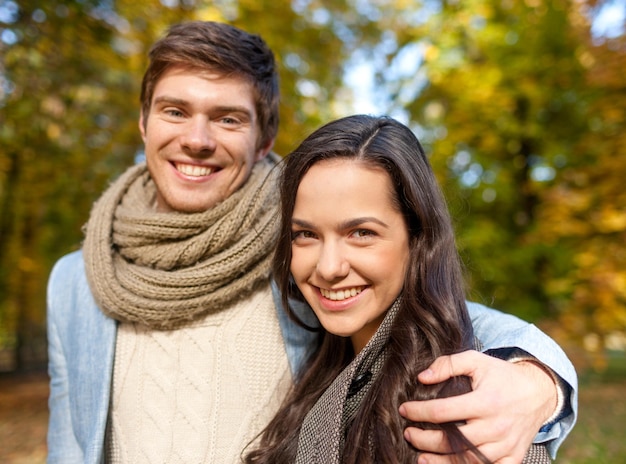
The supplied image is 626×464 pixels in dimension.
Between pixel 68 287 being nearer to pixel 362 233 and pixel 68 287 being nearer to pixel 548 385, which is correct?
pixel 362 233

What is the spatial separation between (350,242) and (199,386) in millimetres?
813

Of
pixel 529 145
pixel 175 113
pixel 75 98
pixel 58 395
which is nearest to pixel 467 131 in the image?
pixel 529 145

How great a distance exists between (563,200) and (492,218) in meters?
1.27

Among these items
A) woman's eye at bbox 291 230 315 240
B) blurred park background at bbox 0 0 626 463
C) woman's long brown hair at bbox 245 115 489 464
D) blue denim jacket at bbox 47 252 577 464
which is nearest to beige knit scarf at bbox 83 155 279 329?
blue denim jacket at bbox 47 252 577 464

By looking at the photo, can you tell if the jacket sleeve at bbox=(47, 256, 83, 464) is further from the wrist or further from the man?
the wrist

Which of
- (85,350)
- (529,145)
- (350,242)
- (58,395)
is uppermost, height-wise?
(529,145)

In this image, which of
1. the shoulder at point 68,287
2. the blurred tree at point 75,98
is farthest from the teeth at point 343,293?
the blurred tree at point 75,98

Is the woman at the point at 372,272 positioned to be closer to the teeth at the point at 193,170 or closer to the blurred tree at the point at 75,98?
the teeth at the point at 193,170

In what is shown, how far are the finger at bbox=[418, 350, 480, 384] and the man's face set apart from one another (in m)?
1.06

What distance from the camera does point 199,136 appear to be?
204cm

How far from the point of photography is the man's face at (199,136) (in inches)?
80.9

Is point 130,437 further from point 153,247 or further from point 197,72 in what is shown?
point 197,72

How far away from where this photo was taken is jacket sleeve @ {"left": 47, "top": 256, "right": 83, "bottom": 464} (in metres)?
2.10

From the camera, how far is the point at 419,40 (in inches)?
329
